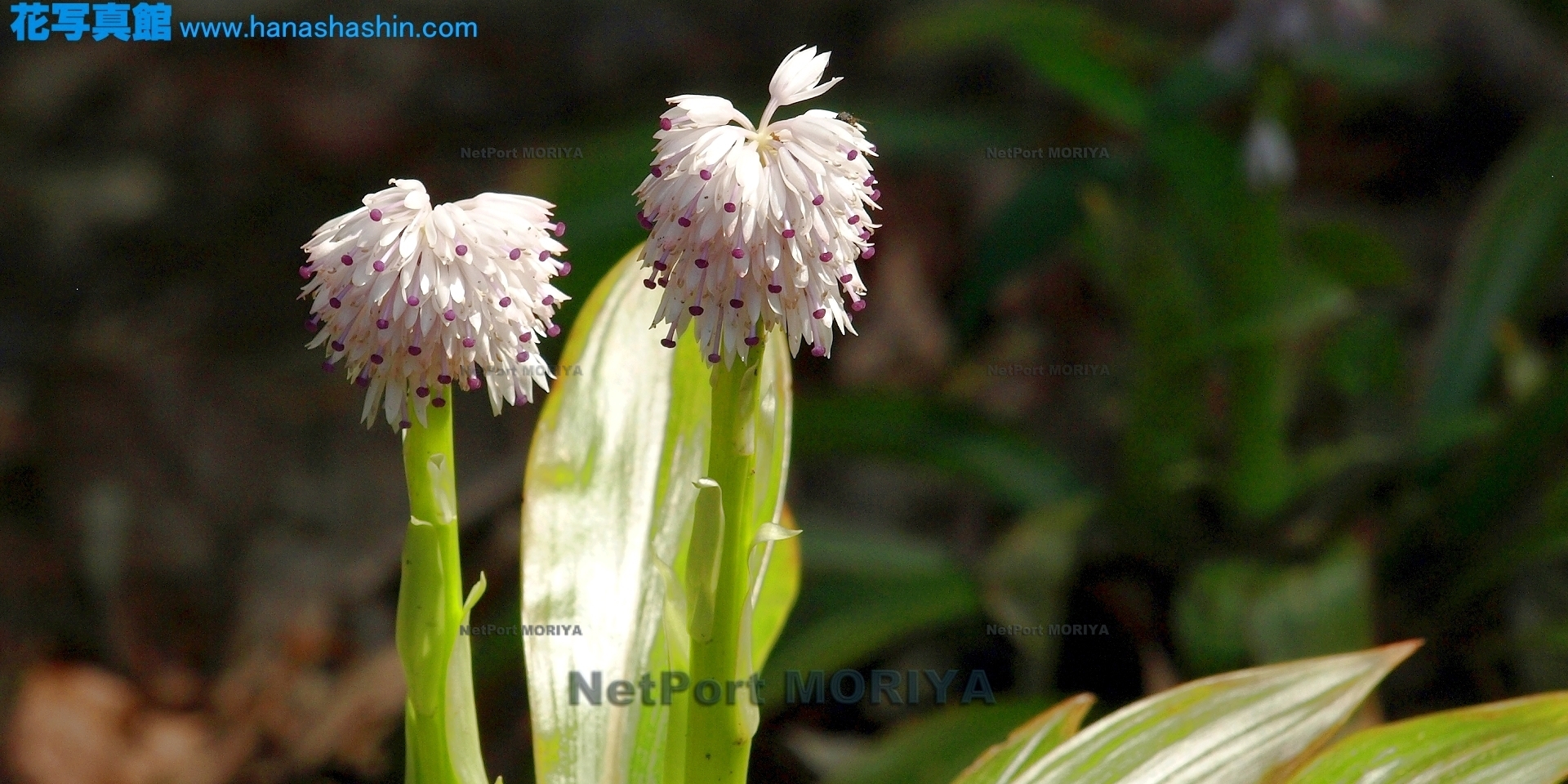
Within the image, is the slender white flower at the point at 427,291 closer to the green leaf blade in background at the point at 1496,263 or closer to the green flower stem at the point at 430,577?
the green flower stem at the point at 430,577

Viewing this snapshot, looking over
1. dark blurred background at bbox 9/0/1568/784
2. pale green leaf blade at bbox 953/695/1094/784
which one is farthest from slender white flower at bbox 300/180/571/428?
dark blurred background at bbox 9/0/1568/784

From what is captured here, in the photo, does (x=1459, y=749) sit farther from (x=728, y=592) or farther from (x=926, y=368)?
(x=926, y=368)

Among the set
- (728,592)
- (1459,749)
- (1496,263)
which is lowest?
(1459,749)

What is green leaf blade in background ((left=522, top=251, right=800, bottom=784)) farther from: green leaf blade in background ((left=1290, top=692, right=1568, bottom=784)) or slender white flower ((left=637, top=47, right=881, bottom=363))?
green leaf blade in background ((left=1290, top=692, right=1568, bottom=784))

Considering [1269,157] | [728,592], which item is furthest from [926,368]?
[728,592]

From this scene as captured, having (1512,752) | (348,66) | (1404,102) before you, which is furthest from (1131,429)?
(348,66)

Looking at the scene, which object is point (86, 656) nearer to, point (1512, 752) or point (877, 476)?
point (877, 476)

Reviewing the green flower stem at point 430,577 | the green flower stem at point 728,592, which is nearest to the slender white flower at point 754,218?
the green flower stem at point 728,592
